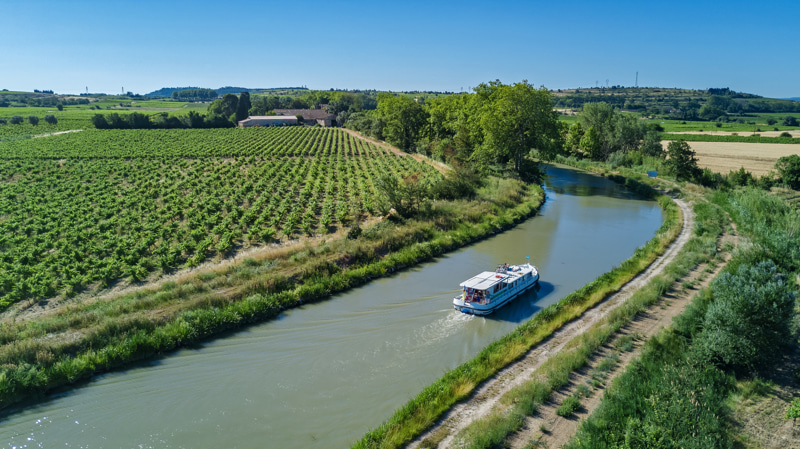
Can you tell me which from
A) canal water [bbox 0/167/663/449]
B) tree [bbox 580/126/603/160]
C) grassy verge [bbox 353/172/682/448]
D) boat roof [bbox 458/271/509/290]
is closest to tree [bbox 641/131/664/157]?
tree [bbox 580/126/603/160]

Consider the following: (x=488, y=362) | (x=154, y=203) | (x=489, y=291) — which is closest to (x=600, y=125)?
(x=489, y=291)

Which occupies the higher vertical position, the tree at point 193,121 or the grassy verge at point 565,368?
the tree at point 193,121

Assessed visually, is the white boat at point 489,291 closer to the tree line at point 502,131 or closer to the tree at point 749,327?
the tree at point 749,327

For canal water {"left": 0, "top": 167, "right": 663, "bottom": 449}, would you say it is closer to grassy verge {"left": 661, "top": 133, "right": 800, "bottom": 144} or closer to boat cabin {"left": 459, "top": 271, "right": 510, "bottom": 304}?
boat cabin {"left": 459, "top": 271, "right": 510, "bottom": 304}

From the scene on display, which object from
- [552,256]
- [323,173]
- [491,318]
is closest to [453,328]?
[491,318]

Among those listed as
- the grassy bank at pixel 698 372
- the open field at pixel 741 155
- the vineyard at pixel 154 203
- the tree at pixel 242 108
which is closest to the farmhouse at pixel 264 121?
the tree at pixel 242 108

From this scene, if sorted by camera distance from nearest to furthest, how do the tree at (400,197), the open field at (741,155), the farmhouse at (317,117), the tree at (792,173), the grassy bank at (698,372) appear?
the grassy bank at (698,372)
the tree at (400,197)
the tree at (792,173)
the open field at (741,155)
the farmhouse at (317,117)

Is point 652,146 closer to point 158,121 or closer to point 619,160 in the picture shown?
point 619,160
